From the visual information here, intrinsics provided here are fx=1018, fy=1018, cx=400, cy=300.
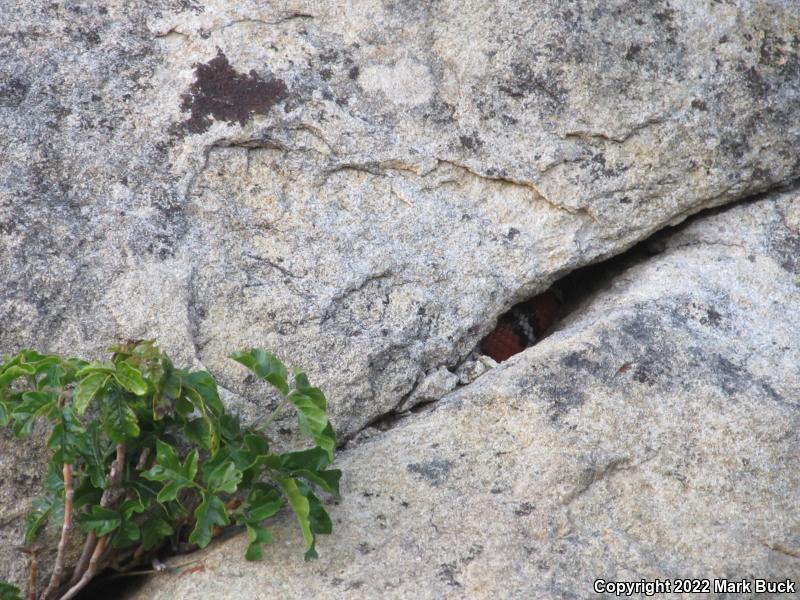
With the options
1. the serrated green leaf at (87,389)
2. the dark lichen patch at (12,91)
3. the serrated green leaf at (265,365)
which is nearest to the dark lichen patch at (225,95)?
the dark lichen patch at (12,91)

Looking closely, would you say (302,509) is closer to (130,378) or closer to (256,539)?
(256,539)

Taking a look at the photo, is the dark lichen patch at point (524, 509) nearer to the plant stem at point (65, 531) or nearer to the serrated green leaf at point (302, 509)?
the serrated green leaf at point (302, 509)

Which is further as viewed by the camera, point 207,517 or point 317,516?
point 317,516

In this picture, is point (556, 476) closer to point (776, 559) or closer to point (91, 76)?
point (776, 559)

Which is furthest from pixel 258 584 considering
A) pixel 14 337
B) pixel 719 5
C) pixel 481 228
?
pixel 719 5

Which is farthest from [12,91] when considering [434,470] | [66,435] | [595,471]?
[595,471]
